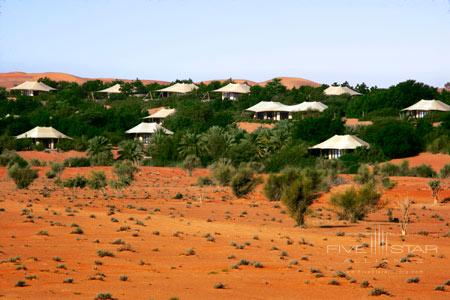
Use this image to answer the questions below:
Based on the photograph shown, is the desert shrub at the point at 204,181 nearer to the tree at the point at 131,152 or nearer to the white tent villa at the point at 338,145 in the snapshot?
the tree at the point at 131,152

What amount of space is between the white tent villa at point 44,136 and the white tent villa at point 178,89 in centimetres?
3389

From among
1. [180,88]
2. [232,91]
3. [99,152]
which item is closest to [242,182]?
[99,152]

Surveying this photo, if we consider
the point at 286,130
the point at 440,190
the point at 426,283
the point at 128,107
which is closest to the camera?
the point at 426,283

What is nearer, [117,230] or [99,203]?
[117,230]

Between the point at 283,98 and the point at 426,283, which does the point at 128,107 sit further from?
the point at 426,283

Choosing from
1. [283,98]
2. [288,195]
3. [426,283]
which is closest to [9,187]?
[288,195]

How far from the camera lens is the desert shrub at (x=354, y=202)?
3662 centimetres

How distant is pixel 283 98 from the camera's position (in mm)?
106562

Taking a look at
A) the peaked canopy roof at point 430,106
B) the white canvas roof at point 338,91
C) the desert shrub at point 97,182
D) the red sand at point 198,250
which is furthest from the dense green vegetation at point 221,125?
the red sand at point 198,250

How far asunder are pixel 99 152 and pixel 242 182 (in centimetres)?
2488

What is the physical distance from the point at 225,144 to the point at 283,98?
120 feet

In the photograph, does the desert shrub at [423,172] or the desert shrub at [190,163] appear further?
the desert shrub at [190,163]

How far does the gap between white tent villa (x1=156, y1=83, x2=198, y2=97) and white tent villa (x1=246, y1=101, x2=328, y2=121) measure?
64.2 ft

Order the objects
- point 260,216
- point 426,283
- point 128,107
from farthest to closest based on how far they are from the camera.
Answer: point 128,107, point 260,216, point 426,283
